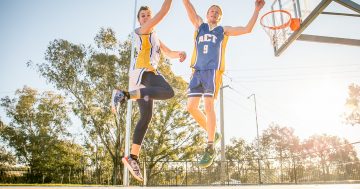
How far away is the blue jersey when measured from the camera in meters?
3.45

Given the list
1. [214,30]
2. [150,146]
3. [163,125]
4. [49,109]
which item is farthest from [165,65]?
[214,30]

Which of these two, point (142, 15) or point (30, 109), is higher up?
point (30, 109)

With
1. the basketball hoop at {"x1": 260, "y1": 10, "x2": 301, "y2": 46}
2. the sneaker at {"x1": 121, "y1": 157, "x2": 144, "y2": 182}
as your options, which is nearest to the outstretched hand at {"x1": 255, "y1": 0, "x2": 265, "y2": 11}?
the sneaker at {"x1": 121, "y1": 157, "x2": 144, "y2": 182}

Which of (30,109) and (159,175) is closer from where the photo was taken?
(159,175)

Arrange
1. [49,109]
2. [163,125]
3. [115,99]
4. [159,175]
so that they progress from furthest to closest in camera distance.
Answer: [49,109] < [163,125] < [159,175] < [115,99]

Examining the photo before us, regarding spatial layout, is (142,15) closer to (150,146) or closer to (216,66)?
(216,66)

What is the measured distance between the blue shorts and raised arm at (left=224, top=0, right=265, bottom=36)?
64cm

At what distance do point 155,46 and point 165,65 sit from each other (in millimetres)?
18748

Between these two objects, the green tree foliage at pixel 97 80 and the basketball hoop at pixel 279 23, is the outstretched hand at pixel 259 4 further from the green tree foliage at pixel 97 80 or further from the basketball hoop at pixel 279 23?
the green tree foliage at pixel 97 80

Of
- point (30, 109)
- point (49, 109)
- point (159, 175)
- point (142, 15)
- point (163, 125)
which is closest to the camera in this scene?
point (142, 15)

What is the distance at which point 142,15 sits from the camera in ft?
11.5

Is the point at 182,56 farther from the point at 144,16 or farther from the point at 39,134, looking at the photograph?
the point at 39,134

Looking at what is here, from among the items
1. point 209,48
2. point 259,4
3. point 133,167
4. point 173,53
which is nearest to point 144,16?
point 173,53

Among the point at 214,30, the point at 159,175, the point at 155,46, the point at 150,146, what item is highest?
Answer: the point at 214,30
